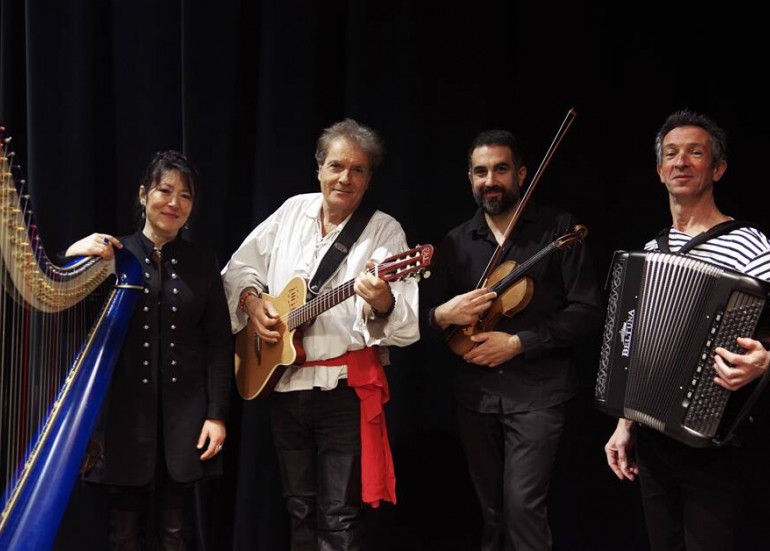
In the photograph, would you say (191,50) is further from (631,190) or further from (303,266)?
(631,190)

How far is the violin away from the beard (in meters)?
0.21

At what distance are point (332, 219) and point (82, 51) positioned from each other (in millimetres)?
1280

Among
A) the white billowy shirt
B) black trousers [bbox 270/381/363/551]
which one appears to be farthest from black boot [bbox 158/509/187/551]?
the white billowy shirt

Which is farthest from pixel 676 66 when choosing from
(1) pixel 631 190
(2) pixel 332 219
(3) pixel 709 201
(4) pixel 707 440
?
(4) pixel 707 440

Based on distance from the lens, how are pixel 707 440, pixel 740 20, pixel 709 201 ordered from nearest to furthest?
pixel 707 440, pixel 709 201, pixel 740 20

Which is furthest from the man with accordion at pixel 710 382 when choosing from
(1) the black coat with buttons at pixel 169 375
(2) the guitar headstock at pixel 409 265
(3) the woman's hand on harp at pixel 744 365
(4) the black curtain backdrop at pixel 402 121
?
(1) the black coat with buttons at pixel 169 375

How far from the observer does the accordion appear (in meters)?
2.01

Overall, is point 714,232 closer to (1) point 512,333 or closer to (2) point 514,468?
(1) point 512,333

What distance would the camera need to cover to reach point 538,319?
2639mm

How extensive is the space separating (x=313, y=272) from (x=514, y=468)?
2.99 feet

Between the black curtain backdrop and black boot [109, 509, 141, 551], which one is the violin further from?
black boot [109, 509, 141, 551]

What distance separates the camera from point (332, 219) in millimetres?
2789

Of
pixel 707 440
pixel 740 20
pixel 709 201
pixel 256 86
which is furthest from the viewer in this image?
pixel 256 86

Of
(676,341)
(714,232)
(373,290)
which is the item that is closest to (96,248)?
(373,290)
